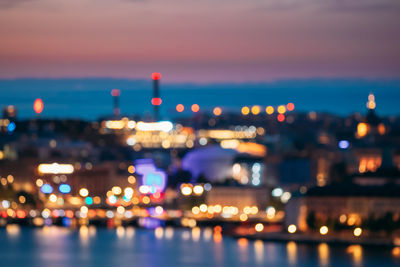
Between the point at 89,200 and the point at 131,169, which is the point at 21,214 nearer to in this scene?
the point at 89,200

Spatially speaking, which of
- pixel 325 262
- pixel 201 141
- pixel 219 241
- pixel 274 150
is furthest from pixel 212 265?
pixel 201 141

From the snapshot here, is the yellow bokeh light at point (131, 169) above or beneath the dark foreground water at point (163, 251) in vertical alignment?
above

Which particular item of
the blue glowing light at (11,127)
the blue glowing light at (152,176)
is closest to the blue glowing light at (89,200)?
the blue glowing light at (152,176)

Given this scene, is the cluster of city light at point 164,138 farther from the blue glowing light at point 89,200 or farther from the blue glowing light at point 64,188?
the blue glowing light at point 89,200

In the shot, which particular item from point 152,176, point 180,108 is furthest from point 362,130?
point 152,176

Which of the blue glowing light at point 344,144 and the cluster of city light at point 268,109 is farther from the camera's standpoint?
the cluster of city light at point 268,109

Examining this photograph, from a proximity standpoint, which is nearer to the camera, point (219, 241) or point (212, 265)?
point (212, 265)

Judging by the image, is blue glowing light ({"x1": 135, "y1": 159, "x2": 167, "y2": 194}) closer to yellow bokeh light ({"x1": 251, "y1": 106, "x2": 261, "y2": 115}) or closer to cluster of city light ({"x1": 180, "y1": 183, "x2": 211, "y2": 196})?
cluster of city light ({"x1": 180, "y1": 183, "x2": 211, "y2": 196})

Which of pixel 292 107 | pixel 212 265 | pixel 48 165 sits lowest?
pixel 212 265

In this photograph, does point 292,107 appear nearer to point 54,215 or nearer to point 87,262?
point 54,215
